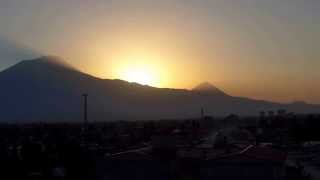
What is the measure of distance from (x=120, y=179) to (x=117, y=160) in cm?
80

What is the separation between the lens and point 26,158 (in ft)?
143

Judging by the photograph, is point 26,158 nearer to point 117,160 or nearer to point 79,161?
point 79,161

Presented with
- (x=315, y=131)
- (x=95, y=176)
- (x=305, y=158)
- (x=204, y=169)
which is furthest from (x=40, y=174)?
(x=315, y=131)

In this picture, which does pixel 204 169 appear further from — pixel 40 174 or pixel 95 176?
pixel 40 174

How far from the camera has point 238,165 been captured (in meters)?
32.5

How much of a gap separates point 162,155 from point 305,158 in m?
23.7

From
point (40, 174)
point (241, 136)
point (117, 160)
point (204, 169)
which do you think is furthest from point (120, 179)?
point (241, 136)

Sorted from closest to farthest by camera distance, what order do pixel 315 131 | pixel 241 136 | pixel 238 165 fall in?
pixel 238 165
pixel 241 136
pixel 315 131

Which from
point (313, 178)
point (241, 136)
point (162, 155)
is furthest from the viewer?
point (241, 136)

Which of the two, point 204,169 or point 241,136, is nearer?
point 204,169

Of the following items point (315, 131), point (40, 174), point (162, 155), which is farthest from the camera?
point (315, 131)

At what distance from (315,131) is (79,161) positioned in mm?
46877

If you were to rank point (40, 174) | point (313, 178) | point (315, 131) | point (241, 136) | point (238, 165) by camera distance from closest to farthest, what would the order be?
point (238, 165) < point (40, 174) < point (313, 178) < point (241, 136) < point (315, 131)

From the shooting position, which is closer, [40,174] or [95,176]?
[95,176]
